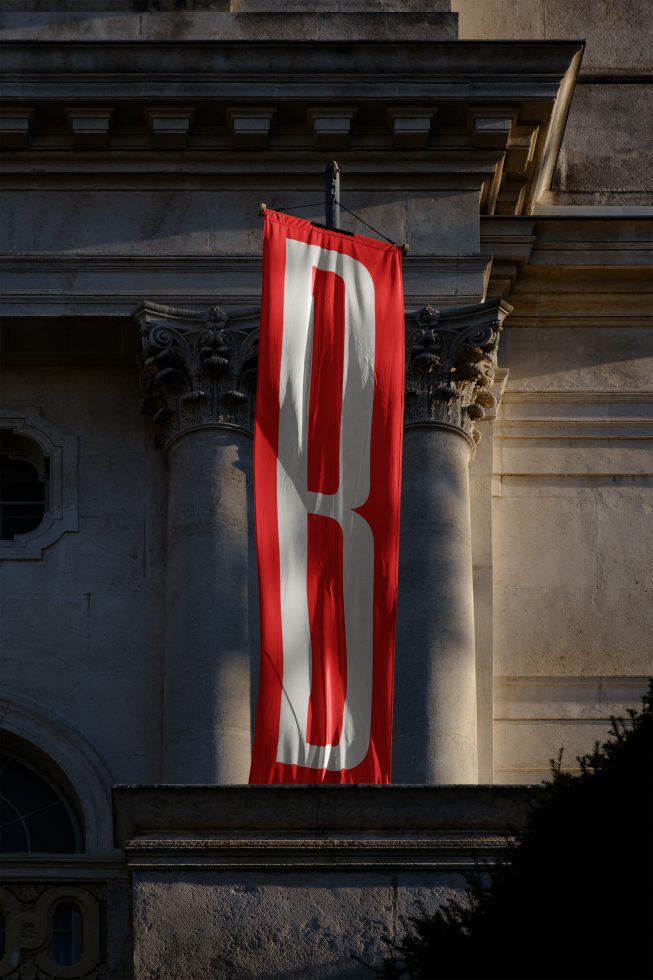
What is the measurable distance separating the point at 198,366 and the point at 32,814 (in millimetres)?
3821

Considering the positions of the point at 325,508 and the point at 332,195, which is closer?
the point at 325,508

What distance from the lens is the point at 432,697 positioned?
1789cm

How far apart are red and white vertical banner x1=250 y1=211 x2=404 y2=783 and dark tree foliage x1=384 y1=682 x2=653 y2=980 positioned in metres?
4.99

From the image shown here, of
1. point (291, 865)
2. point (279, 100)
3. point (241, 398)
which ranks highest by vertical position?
point (279, 100)

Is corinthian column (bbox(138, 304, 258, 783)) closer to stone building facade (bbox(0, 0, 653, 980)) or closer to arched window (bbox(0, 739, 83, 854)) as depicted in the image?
stone building facade (bbox(0, 0, 653, 980))

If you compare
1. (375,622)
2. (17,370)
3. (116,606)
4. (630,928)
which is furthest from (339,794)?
(17,370)

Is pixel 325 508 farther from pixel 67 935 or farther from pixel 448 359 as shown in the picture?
pixel 67 935

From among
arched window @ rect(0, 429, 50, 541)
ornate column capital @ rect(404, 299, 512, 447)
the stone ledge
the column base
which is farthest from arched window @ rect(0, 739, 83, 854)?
the stone ledge

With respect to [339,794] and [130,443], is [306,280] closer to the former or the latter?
[130,443]

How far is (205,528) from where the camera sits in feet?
61.0

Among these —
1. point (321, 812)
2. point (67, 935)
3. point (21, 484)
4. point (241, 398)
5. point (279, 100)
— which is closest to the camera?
point (321, 812)

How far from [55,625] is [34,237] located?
325 centimetres

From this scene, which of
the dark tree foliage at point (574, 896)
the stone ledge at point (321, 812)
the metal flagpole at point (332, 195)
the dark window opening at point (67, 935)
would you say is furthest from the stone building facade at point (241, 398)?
the dark tree foliage at point (574, 896)

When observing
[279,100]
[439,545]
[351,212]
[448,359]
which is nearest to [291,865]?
[439,545]
